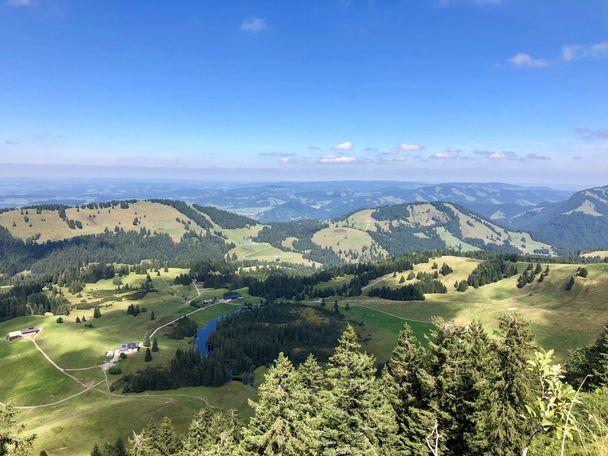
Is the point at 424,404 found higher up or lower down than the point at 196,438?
higher up

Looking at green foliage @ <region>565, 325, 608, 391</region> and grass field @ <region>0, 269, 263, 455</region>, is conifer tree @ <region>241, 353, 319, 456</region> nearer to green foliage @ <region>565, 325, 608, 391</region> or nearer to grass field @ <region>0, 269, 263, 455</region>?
green foliage @ <region>565, 325, 608, 391</region>

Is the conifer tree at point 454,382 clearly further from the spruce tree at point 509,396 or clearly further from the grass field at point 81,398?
the grass field at point 81,398

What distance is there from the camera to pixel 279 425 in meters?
28.3

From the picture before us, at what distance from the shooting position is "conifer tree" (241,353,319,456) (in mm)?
28250

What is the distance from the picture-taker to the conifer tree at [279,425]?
28.2 meters

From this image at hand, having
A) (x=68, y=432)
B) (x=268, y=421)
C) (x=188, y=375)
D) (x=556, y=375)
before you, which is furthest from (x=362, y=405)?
(x=188, y=375)

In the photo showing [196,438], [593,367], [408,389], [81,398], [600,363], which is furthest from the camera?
[81,398]

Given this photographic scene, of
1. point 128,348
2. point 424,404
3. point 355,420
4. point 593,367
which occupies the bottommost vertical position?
point 128,348

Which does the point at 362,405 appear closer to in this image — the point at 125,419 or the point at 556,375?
the point at 556,375

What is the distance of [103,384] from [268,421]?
161 m

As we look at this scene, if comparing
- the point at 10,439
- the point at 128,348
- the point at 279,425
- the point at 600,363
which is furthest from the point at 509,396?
the point at 128,348

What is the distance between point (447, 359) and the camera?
3653cm

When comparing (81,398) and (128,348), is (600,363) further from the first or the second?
(128,348)

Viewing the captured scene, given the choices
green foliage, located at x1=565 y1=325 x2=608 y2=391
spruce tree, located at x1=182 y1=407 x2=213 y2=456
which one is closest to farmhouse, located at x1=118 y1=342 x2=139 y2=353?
spruce tree, located at x1=182 y1=407 x2=213 y2=456
